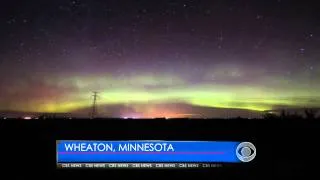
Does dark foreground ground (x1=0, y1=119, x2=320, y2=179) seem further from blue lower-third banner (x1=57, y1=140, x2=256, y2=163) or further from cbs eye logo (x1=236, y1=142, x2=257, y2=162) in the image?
blue lower-third banner (x1=57, y1=140, x2=256, y2=163)

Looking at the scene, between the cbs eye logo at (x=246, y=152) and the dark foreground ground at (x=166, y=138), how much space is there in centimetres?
24

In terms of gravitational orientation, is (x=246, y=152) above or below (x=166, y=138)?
below

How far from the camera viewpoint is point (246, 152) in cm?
1770

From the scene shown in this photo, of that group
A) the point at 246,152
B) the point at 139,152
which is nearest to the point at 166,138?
the point at 139,152

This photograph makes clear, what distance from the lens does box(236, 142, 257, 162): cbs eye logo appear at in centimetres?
1750

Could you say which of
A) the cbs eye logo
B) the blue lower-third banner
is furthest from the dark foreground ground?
the blue lower-third banner

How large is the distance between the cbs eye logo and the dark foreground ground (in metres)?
0.24

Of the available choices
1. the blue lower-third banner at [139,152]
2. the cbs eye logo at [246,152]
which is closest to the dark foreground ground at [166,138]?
the cbs eye logo at [246,152]

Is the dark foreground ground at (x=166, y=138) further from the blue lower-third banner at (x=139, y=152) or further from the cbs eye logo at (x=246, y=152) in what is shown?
the blue lower-third banner at (x=139, y=152)

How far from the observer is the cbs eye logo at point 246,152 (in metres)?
17.5

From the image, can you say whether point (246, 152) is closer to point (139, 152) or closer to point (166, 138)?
point (166, 138)

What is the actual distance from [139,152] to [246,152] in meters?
3.88

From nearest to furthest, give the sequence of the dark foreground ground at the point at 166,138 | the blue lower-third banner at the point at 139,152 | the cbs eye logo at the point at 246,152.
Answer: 1. the blue lower-third banner at the point at 139,152
2. the dark foreground ground at the point at 166,138
3. the cbs eye logo at the point at 246,152

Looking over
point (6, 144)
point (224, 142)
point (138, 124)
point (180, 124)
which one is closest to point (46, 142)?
point (6, 144)
